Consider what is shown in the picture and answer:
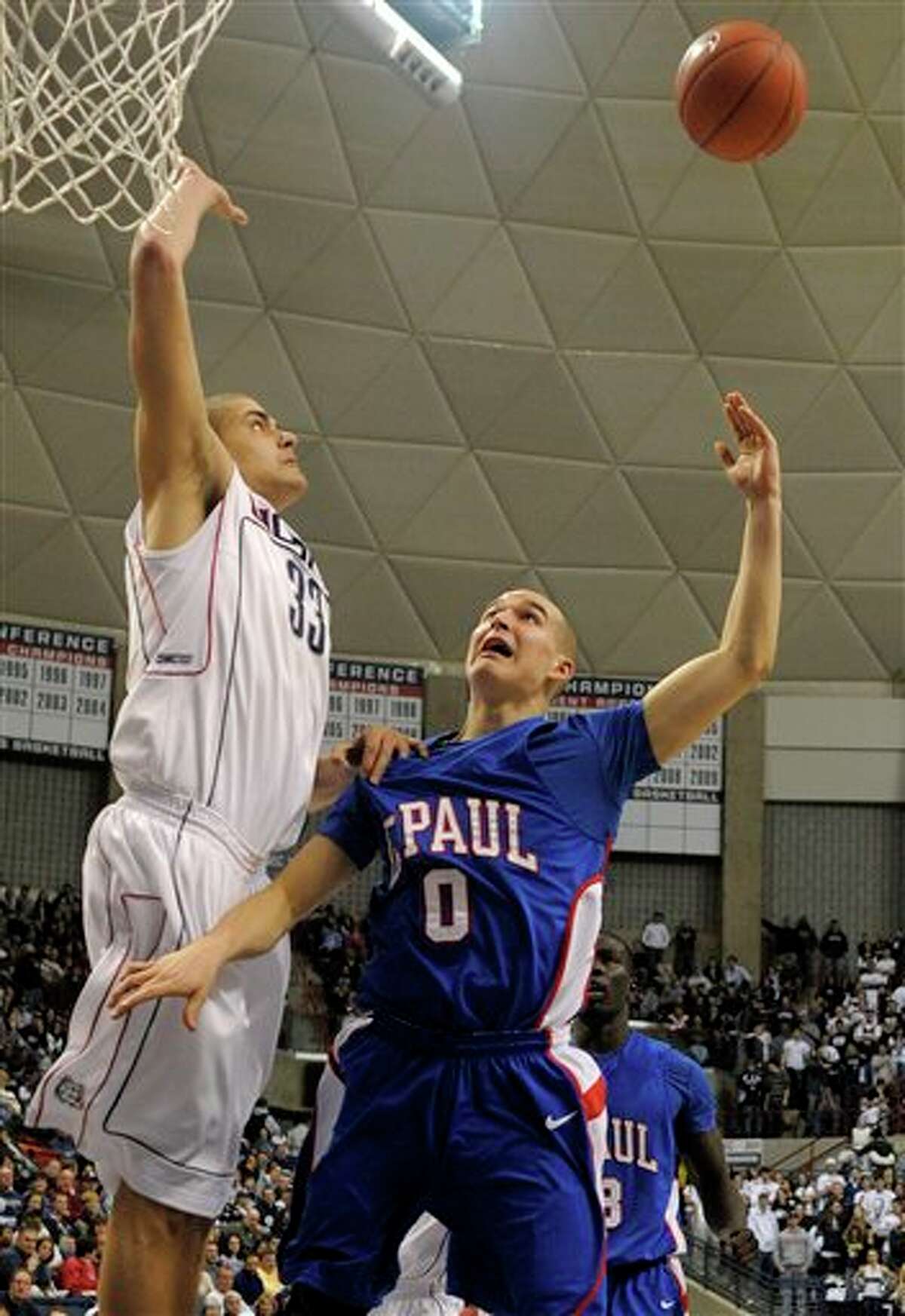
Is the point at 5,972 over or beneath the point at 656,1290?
over

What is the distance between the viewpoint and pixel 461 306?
2673 cm

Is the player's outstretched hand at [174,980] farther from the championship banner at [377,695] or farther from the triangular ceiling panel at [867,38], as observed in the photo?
the triangular ceiling panel at [867,38]

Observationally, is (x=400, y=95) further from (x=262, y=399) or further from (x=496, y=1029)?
(x=496, y=1029)

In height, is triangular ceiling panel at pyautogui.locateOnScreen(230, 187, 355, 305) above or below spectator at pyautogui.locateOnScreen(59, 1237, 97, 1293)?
above

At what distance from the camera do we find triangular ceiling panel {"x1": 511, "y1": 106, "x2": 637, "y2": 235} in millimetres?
26234

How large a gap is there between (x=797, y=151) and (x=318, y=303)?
21.4ft

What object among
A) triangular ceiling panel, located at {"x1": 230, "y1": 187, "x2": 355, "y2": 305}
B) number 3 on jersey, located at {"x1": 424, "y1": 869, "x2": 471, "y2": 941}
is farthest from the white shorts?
triangular ceiling panel, located at {"x1": 230, "y1": 187, "x2": 355, "y2": 305}

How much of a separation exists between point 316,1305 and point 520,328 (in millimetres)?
23424

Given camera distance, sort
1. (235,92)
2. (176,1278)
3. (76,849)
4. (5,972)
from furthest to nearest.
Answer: (76,849)
(235,92)
(5,972)
(176,1278)

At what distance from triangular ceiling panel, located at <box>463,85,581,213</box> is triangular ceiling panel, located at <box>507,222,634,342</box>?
1.94 feet

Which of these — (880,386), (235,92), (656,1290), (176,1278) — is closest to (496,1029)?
(176,1278)

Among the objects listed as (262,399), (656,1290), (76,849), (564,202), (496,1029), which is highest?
(564,202)

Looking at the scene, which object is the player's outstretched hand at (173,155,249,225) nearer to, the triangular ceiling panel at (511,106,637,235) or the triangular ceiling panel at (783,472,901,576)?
the triangular ceiling panel at (511,106,637,235)

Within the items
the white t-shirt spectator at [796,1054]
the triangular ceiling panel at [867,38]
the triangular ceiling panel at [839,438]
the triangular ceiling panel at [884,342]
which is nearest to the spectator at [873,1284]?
the white t-shirt spectator at [796,1054]
